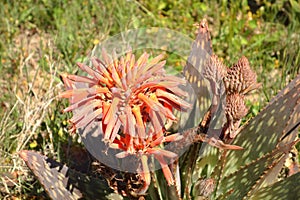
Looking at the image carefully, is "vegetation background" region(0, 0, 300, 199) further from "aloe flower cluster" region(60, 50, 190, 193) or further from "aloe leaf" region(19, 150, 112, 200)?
"aloe flower cluster" region(60, 50, 190, 193)

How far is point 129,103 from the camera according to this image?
160cm

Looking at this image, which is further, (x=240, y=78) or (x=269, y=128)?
(x=269, y=128)

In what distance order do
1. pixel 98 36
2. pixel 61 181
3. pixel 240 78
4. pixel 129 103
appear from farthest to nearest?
pixel 98 36, pixel 61 181, pixel 240 78, pixel 129 103

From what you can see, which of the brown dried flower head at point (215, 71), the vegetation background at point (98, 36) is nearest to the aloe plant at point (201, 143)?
the brown dried flower head at point (215, 71)

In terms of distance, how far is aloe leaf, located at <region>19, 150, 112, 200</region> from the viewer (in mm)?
1986

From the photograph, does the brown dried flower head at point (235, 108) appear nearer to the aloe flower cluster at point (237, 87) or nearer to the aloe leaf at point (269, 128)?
the aloe flower cluster at point (237, 87)

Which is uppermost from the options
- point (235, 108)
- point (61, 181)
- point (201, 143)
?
point (235, 108)

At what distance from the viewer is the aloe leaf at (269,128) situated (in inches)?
78.7

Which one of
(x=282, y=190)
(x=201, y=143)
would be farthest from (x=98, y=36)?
(x=282, y=190)

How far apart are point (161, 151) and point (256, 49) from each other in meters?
2.25

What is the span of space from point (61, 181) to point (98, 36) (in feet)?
6.38

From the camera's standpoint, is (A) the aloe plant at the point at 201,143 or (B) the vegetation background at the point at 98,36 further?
(B) the vegetation background at the point at 98,36

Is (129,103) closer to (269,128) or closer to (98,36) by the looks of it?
(269,128)

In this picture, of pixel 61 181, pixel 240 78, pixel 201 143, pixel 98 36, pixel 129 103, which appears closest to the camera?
pixel 129 103
